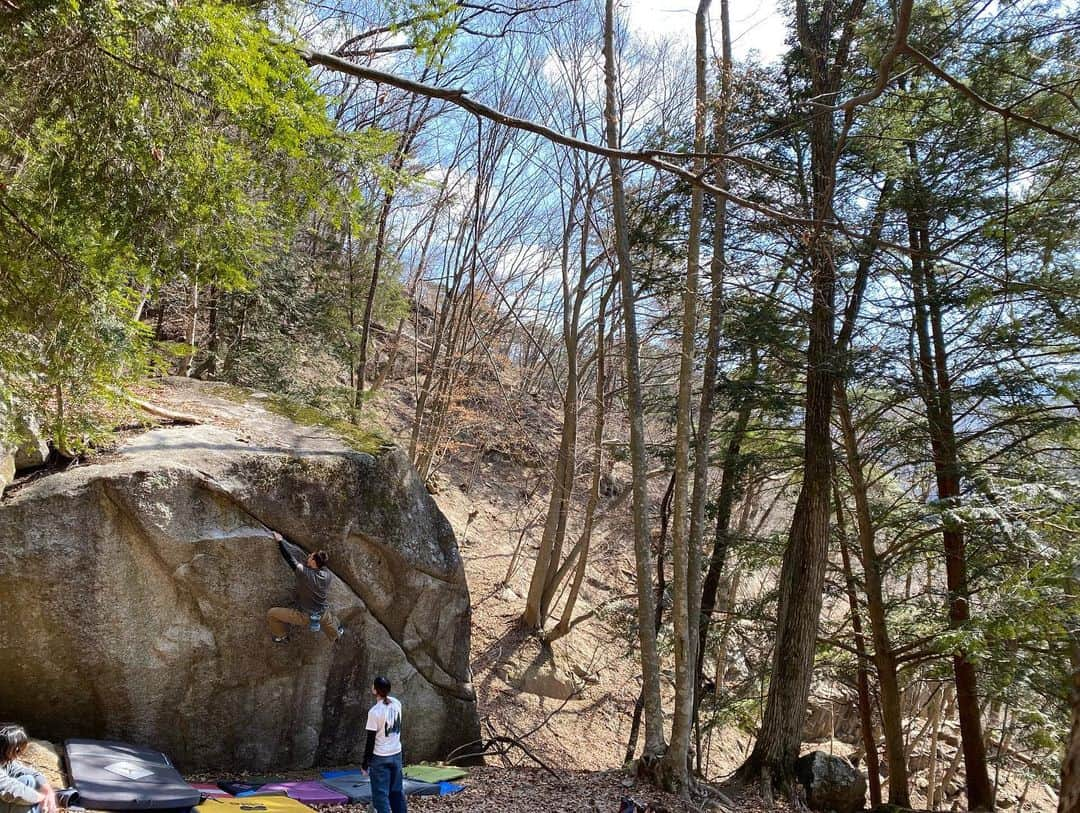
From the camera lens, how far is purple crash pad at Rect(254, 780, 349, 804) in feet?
23.8

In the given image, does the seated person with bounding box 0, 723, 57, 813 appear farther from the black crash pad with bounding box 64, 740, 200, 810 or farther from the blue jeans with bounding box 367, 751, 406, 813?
the blue jeans with bounding box 367, 751, 406, 813

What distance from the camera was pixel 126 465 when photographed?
7.77 m

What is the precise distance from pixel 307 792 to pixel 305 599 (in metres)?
2.03

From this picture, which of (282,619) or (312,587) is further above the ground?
(312,587)

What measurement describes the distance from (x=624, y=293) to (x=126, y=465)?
626cm

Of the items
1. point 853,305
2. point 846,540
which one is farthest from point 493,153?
point 846,540

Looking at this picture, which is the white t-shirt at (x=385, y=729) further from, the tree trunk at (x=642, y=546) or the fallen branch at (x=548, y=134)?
the fallen branch at (x=548, y=134)

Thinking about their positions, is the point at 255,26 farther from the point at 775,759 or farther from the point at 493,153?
the point at 493,153

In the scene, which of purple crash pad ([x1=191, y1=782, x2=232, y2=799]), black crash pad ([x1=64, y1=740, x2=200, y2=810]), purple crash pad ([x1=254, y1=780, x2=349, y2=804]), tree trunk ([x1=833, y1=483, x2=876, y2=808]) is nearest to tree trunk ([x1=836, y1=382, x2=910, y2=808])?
tree trunk ([x1=833, y1=483, x2=876, y2=808])

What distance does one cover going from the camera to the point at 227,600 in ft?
26.8

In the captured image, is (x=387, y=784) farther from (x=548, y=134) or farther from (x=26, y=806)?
(x=548, y=134)

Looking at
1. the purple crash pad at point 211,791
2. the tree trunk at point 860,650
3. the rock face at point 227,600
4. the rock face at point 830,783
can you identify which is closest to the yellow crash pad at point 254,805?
the purple crash pad at point 211,791

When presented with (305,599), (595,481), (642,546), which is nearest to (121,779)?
(305,599)

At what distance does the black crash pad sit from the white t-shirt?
1.63 m
